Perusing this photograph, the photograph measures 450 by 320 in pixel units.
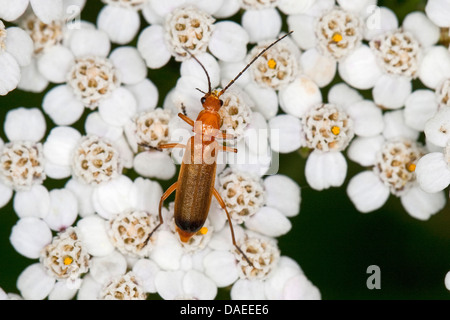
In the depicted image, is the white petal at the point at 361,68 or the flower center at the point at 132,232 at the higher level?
the white petal at the point at 361,68

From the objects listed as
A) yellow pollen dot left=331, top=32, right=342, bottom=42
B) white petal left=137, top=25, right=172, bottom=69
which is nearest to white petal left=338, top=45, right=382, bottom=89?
yellow pollen dot left=331, top=32, right=342, bottom=42

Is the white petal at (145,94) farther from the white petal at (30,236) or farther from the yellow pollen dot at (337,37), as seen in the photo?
the yellow pollen dot at (337,37)

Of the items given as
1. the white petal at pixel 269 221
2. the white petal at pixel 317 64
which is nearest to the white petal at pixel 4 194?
the white petal at pixel 269 221

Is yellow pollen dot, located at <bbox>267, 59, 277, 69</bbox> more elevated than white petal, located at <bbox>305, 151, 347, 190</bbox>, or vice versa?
yellow pollen dot, located at <bbox>267, 59, 277, 69</bbox>

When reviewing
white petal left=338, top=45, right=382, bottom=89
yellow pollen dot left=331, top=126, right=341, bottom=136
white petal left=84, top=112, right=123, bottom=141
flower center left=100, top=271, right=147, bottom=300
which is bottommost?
flower center left=100, top=271, right=147, bottom=300

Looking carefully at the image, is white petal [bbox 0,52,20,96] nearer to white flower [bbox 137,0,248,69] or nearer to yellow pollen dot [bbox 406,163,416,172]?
white flower [bbox 137,0,248,69]

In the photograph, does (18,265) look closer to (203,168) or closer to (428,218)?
(203,168)

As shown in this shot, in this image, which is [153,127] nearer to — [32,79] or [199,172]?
[199,172]
